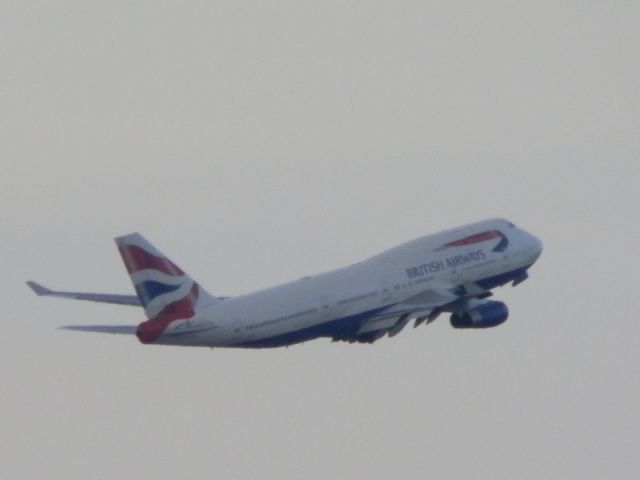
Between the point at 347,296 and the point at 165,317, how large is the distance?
455 inches

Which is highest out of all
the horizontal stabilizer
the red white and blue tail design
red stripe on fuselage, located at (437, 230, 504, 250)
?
red stripe on fuselage, located at (437, 230, 504, 250)

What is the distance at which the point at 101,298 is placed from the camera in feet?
501

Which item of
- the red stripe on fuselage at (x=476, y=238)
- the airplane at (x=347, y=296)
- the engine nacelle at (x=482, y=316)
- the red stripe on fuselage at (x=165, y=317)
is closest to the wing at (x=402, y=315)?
the airplane at (x=347, y=296)

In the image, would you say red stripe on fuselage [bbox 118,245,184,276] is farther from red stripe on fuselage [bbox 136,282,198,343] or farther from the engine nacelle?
the engine nacelle

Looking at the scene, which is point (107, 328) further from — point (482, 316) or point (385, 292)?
point (482, 316)

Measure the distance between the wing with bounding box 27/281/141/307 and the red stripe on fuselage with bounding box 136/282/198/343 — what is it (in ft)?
23.0

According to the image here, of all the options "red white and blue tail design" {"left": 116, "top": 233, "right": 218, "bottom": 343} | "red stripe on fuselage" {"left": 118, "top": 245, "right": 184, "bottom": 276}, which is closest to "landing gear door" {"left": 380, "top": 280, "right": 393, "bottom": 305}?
"red white and blue tail design" {"left": 116, "top": 233, "right": 218, "bottom": 343}

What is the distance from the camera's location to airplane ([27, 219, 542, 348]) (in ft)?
476

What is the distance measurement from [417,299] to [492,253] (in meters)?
8.87

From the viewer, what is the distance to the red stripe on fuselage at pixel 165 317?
473ft

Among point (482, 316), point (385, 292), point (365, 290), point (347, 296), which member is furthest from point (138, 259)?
point (482, 316)

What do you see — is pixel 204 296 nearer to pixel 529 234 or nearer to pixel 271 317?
pixel 271 317

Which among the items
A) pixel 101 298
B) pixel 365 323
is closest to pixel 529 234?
pixel 365 323

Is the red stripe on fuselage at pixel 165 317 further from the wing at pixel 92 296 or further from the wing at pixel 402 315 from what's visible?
the wing at pixel 402 315
